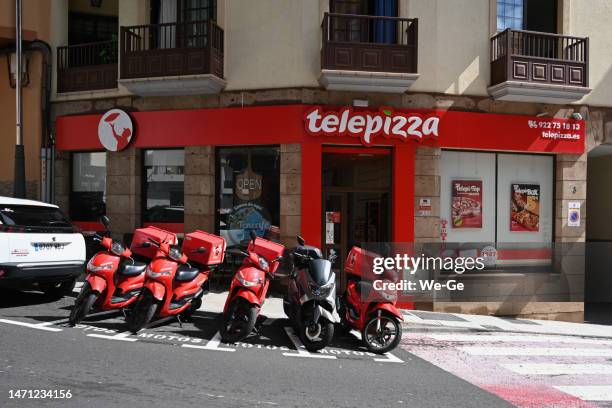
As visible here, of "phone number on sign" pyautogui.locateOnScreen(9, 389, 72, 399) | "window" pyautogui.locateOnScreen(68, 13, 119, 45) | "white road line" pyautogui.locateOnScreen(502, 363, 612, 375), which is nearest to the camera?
"phone number on sign" pyautogui.locateOnScreen(9, 389, 72, 399)

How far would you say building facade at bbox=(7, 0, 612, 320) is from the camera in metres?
11.3

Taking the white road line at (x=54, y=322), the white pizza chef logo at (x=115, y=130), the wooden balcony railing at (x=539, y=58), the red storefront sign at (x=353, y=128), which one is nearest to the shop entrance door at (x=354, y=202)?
the red storefront sign at (x=353, y=128)

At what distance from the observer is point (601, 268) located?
1537cm

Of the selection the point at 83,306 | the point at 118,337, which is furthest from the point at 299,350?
the point at 83,306

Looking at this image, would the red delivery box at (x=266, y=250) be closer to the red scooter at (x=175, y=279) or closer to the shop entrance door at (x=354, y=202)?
the red scooter at (x=175, y=279)

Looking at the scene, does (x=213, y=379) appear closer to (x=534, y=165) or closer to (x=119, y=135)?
(x=119, y=135)

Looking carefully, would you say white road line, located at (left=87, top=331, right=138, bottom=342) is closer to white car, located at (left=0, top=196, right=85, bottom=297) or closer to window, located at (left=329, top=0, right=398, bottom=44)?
white car, located at (left=0, top=196, right=85, bottom=297)

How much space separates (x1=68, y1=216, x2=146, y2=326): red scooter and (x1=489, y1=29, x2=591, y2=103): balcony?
8675mm

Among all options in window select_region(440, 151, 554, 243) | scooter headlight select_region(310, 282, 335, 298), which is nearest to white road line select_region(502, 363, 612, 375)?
scooter headlight select_region(310, 282, 335, 298)

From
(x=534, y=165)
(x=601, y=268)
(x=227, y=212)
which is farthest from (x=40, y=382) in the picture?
(x=601, y=268)

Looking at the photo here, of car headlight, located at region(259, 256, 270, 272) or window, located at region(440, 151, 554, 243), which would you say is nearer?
car headlight, located at region(259, 256, 270, 272)

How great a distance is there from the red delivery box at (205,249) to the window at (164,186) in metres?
4.25

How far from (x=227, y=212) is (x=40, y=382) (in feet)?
23.3

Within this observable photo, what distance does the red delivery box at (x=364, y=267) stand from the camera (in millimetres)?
7363
